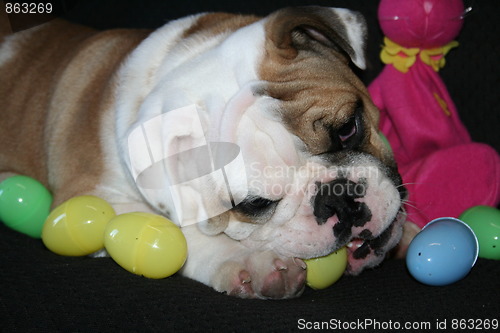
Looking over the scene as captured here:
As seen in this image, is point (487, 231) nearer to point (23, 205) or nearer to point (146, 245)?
point (146, 245)

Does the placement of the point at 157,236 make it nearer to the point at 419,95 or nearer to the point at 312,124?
the point at 312,124

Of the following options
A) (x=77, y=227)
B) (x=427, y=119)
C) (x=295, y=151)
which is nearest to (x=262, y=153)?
(x=295, y=151)

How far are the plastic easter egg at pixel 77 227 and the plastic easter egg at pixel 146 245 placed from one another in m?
0.12

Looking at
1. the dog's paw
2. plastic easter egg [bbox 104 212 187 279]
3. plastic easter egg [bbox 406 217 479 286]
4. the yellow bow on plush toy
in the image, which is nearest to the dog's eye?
the dog's paw

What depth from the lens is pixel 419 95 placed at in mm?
2807

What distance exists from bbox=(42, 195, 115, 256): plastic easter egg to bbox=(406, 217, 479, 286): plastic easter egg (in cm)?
109

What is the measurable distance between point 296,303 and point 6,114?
6.02 feet

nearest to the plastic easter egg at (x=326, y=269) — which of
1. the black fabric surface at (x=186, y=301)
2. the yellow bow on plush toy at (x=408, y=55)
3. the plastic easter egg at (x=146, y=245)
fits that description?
the black fabric surface at (x=186, y=301)

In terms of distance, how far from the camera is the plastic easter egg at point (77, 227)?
2.23m

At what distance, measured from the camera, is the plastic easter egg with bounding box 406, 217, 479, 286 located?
2004 millimetres

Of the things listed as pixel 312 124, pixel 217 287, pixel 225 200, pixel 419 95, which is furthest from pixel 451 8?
pixel 217 287

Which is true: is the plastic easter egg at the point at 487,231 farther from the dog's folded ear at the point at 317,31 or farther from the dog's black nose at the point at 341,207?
the dog's folded ear at the point at 317,31

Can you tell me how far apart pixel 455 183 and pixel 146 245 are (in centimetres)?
129

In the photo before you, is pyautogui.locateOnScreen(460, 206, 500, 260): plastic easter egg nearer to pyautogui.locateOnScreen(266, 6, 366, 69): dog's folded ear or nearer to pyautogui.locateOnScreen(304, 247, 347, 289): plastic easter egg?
pyautogui.locateOnScreen(304, 247, 347, 289): plastic easter egg
